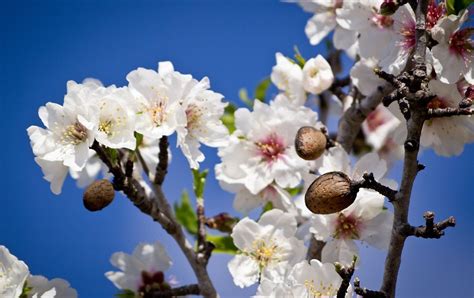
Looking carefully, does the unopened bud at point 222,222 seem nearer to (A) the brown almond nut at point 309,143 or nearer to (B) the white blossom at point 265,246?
(B) the white blossom at point 265,246

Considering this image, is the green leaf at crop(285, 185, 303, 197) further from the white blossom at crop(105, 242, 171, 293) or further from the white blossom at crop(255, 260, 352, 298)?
the white blossom at crop(255, 260, 352, 298)

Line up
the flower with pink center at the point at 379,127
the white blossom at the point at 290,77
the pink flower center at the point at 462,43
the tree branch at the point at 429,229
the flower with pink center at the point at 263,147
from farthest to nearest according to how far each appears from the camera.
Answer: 1. the flower with pink center at the point at 379,127
2. the white blossom at the point at 290,77
3. the flower with pink center at the point at 263,147
4. the pink flower center at the point at 462,43
5. the tree branch at the point at 429,229

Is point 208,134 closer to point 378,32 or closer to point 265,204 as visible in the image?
point 265,204

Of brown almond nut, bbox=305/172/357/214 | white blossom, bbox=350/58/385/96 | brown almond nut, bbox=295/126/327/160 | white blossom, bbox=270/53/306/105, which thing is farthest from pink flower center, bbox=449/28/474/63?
white blossom, bbox=270/53/306/105

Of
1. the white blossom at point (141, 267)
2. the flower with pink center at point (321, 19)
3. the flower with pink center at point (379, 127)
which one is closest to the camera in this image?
the white blossom at point (141, 267)

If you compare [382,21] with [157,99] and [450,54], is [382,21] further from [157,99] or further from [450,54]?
[157,99]

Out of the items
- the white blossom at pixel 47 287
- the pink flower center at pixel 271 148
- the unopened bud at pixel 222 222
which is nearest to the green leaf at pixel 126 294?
the white blossom at pixel 47 287

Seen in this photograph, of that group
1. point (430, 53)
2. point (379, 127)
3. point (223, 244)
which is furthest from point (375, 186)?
point (379, 127)
